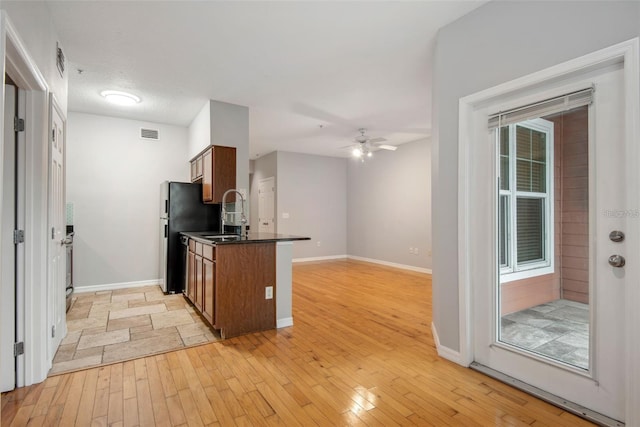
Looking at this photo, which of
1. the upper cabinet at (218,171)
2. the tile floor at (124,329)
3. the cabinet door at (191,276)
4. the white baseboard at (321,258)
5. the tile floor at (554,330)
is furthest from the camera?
the white baseboard at (321,258)

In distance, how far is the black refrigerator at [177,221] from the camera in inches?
179

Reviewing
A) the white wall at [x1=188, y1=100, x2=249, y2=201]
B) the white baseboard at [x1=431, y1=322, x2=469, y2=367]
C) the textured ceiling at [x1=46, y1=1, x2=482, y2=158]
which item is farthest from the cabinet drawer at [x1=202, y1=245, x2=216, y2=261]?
the white baseboard at [x1=431, y1=322, x2=469, y2=367]

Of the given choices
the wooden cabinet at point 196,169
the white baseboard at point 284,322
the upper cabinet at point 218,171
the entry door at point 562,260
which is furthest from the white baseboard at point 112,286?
the entry door at point 562,260

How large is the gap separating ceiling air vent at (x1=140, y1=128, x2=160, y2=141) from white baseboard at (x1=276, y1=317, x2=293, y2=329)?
3.79 m

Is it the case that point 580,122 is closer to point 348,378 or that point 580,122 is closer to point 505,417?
point 505,417

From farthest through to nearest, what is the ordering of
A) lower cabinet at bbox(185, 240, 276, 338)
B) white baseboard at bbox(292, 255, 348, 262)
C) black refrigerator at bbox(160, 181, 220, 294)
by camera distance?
white baseboard at bbox(292, 255, 348, 262)
black refrigerator at bbox(160, 181, 220, 294)
lower cabinet at bbox(185, 240, 276, 338)

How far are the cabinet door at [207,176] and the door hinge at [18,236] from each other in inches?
83.6

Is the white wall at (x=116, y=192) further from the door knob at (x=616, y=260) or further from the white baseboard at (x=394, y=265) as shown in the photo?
the door knob at (x=616, y=260)

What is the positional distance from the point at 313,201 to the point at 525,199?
5974mm

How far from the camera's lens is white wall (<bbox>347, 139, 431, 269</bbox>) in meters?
6.45

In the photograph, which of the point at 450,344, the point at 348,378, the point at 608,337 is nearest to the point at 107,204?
the point at 348,378

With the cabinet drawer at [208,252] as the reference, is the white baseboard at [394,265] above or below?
below

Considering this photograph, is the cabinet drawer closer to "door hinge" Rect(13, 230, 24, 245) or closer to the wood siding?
"door hinge" Rect(13, 230, 24, 245)

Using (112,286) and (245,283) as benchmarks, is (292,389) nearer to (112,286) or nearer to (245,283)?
(245,283)
